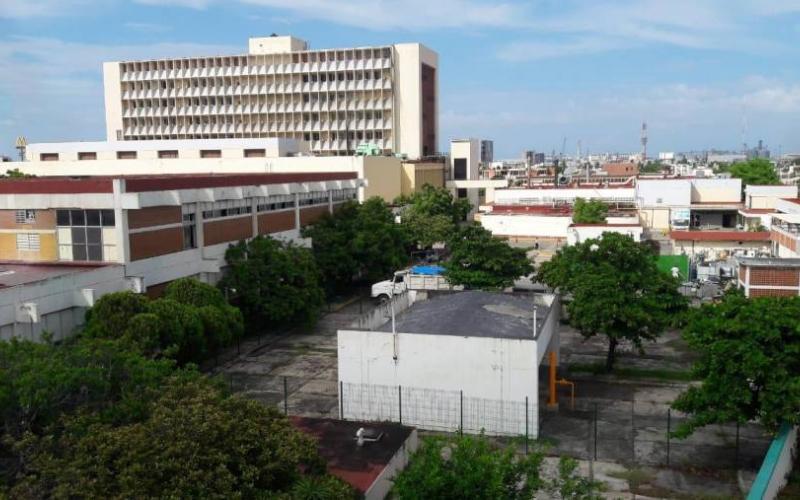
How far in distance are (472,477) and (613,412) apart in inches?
511

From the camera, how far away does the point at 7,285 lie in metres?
24.9

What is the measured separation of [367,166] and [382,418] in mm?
51996

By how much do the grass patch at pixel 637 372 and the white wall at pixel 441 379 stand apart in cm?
745

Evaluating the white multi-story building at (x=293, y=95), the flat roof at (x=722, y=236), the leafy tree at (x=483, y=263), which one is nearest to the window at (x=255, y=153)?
the white multi-story building at (x=293, y=95)

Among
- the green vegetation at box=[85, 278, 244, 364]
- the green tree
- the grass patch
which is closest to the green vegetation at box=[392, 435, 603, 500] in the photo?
the green tree

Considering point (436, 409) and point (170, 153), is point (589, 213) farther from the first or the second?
point (436, 409)

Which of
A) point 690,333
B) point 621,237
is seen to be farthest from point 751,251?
point 690,333

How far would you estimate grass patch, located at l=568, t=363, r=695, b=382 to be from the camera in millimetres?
26783

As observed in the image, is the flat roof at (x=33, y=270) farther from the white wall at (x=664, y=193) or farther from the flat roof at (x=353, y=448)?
Answer: the white wall at (x=664, y=193)

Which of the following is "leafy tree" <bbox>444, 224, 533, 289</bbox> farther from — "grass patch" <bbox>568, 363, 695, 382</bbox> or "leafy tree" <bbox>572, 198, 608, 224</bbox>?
"leafy tree" <bbox>572, 198, 608, 224</bbox>

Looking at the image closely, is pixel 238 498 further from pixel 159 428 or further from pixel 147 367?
pixel 147 367

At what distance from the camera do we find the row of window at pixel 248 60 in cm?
Result: 9550

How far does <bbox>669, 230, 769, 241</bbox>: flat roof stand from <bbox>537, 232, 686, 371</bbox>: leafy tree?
29.1 metres

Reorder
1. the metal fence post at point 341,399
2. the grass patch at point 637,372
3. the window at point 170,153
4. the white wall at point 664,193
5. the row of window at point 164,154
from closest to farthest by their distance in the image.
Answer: the metal fence post at point 341,399 → the grass patch at point 637,372 → the white wall at point 664,193 → the row of window at point 164,154 → the window at point 170,153
